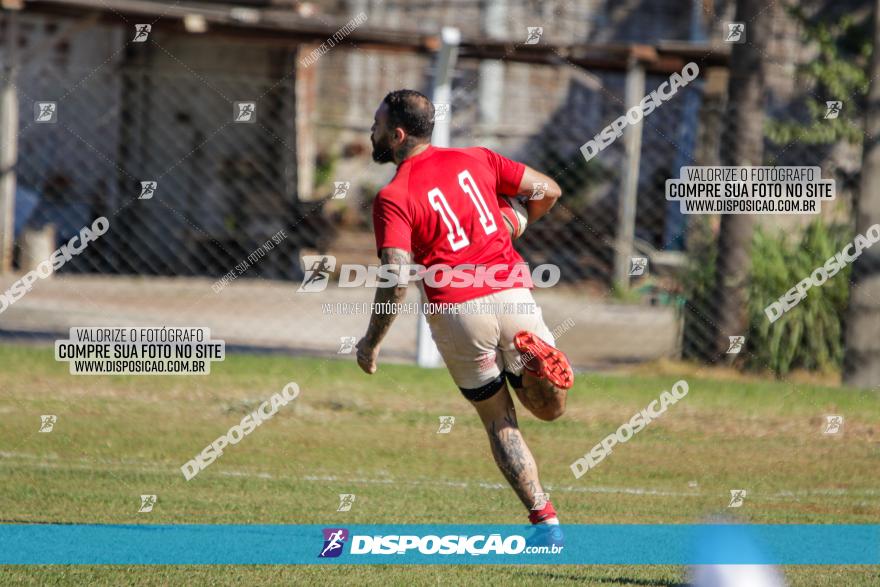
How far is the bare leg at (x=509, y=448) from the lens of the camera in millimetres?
5625

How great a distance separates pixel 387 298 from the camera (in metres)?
5.46

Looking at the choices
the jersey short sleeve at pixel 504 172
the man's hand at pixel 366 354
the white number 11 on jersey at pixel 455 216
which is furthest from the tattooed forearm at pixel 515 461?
the jersey short sleeve at pixel 504 172

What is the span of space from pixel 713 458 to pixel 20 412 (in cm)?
502

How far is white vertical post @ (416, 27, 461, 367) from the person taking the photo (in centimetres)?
1124

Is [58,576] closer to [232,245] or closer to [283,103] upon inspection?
[232,245]

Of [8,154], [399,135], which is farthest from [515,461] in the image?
[8,154]

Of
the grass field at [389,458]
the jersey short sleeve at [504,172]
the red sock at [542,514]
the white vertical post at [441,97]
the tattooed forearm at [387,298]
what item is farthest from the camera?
the white vertical post at [441,97]

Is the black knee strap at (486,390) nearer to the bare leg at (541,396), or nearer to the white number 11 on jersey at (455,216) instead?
the bare leg at (541,396)

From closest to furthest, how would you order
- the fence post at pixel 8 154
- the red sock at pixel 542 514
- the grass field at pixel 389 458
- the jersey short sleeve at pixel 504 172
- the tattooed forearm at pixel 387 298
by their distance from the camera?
the tattooed forearm at pixel 387 298 < the red sock at pixel 542 514 < the jersey short sleeve at pixel 504 172 < the grass field at pixel 389 458 < the fence post at pixel 8 154

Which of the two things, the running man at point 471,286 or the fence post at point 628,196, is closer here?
the running man at point 471,286

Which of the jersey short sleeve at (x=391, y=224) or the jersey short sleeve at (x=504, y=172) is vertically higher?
the jersey short sleeve at (x=504, y=172)

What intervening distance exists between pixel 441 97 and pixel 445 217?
584 cm

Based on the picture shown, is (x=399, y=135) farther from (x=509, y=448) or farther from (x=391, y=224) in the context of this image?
(x=509, y=448)

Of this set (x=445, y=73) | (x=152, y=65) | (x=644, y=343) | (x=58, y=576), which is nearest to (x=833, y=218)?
(x=644, y=343)
